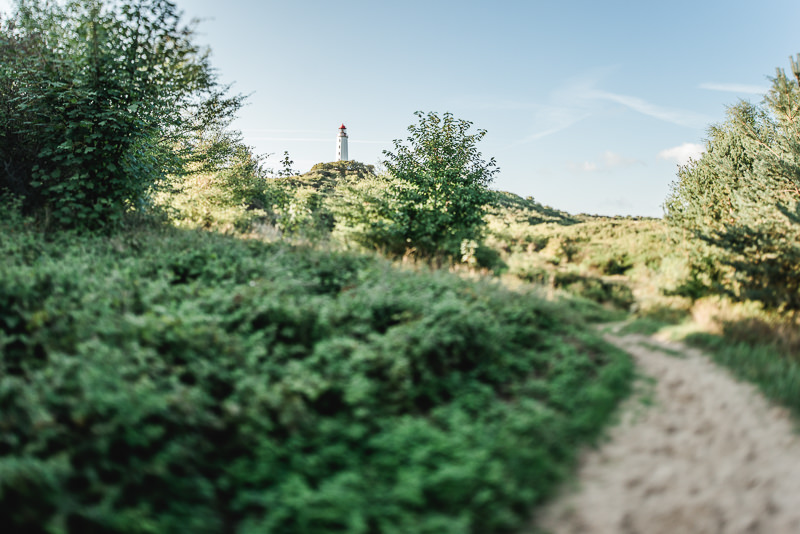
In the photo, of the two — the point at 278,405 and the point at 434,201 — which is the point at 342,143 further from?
the point at 278,405

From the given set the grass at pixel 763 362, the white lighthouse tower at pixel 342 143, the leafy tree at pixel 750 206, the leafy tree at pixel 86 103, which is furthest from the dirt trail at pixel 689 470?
the white lighthouse tower at pixel 342 143

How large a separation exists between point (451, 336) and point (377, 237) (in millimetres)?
6932

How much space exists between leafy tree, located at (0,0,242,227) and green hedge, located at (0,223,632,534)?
4.47 meters

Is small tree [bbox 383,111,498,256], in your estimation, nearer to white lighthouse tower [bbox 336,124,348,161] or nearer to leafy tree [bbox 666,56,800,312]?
leafy tree [bbox 666,56,800,312]

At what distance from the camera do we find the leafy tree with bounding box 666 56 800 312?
950 cm

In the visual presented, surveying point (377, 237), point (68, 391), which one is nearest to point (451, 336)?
point (68, 391)

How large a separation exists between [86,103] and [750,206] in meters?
18.6

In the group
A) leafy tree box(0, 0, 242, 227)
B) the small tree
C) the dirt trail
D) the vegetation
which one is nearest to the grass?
the vegetation

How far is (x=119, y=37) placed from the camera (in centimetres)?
1083

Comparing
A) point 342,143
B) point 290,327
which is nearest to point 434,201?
point 290,327

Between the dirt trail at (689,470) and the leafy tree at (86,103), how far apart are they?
36.7 ft

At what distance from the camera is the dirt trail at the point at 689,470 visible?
3.58 meters

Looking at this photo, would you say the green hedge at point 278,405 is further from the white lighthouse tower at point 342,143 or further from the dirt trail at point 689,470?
the white lighthouse tower at point 342,143

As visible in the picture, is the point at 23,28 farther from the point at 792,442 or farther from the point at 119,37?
the point at 792,442
